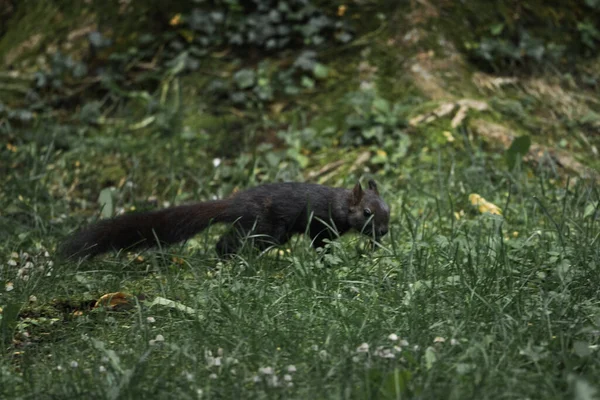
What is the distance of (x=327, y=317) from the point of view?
378cm

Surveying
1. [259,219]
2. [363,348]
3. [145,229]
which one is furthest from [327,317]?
[145,229]

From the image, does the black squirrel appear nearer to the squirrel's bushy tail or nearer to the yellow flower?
the squirrel's bushy tail

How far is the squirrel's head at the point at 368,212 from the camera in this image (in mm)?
5180

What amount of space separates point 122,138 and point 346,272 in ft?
11.9

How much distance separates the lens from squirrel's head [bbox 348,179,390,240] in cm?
518

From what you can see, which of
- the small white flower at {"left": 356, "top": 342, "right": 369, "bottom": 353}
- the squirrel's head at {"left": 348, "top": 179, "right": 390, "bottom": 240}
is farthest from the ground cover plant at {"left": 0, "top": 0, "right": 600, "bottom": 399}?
the squirrel's head at {"left": 348, "top": 179, "right": 390, "bottom": 240}

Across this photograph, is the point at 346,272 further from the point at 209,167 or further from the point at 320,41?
the point at 320,41

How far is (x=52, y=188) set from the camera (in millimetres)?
6797

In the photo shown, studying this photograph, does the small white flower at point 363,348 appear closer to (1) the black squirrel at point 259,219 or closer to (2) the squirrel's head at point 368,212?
(1) the black squirrel at point 259,219

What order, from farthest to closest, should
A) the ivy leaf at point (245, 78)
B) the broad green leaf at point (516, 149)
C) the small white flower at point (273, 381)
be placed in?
the ivy leaf at point (245, 78) → the broad green leaf at point (516, 149) → the small white flower at point (273, 381)

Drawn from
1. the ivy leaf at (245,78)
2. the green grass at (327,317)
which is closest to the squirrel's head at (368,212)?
the green grass at (327,317)

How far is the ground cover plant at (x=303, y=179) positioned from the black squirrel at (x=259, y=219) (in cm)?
15

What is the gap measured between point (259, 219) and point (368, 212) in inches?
25.5

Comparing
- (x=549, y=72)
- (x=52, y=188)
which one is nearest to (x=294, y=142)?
(x=52, y=188)
